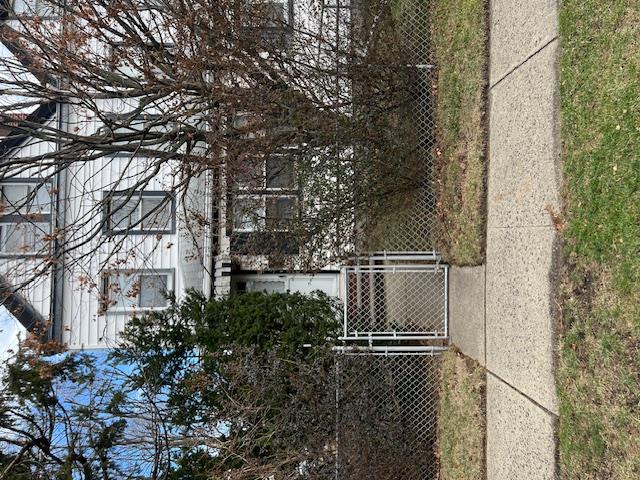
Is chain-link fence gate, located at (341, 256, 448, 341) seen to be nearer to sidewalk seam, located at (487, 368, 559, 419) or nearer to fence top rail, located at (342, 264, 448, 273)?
fence top rail, located at (342, 264, 448, 273)

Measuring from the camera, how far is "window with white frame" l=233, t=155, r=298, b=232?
7176mm

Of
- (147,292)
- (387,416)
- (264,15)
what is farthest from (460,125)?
(147,292)

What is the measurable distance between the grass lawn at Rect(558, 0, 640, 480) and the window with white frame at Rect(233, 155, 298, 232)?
12.0 ft

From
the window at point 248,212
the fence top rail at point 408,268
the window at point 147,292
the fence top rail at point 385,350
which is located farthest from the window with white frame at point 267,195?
the window at point 147,292

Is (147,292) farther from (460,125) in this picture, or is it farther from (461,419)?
(460,125)

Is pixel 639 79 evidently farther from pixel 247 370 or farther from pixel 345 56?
pixel 247 370

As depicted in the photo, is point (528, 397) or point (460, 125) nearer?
point (528, 397)

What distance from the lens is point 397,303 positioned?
307 inches

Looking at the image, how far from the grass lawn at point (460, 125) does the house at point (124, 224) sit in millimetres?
1874

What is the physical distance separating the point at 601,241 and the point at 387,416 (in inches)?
159

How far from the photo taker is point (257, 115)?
6.92 meters

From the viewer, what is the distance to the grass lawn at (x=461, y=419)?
622cm

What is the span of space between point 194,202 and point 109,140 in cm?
219

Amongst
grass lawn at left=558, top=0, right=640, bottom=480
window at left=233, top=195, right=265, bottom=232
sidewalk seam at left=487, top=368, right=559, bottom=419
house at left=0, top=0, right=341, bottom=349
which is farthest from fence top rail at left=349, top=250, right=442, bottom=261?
grass lawn at left=558, top=0, right=640, bottom=480
